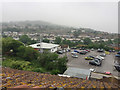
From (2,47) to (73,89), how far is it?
451 inches

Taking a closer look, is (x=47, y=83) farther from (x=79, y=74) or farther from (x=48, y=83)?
(x=79, y=74)

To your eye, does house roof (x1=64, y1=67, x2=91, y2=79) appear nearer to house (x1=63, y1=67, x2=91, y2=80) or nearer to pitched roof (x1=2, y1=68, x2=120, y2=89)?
house (x1=63, y1=67, x2=91, y2=80)

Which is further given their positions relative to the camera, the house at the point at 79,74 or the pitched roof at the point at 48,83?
the house at the point at 79,74

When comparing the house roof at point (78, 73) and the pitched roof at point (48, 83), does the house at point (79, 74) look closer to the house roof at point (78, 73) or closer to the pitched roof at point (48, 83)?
the house roof at point (78, 73)

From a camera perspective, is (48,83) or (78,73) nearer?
(48,83)

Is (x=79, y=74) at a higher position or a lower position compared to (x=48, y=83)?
lower

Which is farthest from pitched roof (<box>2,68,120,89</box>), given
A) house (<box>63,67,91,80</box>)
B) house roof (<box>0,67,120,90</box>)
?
house (<box>63,67,91,80</box>)

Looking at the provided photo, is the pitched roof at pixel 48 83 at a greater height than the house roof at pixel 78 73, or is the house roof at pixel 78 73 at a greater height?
the pitched roof at pixel 48 83

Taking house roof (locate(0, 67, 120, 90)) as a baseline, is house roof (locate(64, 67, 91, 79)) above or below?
below

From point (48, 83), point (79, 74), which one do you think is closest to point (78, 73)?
point (79, 74)

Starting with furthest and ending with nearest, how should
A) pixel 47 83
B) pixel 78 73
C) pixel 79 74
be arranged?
pixel 78 73
pixel 79 74
pixel 47 83

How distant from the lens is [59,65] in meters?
7.93

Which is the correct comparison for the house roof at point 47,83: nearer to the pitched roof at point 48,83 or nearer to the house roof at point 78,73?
the pitched roof at point 48,83

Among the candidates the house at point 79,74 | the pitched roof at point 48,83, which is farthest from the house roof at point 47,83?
the house at point 79,74
